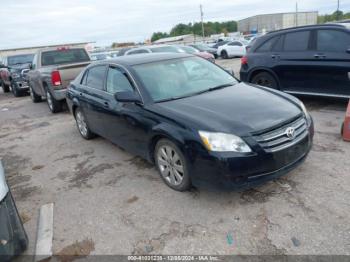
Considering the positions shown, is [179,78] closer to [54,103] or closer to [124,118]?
[124,118]

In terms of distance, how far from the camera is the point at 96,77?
5180mm

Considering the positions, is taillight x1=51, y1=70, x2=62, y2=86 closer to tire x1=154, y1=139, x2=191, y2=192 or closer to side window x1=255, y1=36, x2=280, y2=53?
side window x1=255, y1=36, x2=280, y2=53

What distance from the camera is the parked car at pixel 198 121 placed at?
10.0 ft

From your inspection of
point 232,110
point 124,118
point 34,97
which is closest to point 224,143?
point 232,110

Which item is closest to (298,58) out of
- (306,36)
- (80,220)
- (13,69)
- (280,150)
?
(306,36)

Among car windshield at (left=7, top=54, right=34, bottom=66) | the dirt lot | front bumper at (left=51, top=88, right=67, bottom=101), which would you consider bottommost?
the dirt lot

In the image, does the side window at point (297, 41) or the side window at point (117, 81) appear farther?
the side window at point (297, 41)

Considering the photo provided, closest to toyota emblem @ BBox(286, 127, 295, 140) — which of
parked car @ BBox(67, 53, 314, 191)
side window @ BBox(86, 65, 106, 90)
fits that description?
parked car @ BBox(67, 53, 314, 191)

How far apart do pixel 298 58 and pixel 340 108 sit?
1.37 metres

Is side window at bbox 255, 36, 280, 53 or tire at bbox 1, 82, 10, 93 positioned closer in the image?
side window at bbox 255, 36, 280, 53

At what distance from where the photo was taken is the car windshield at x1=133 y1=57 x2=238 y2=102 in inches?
156

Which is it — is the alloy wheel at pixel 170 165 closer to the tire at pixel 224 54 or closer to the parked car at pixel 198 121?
the parked car at pixel 198 121

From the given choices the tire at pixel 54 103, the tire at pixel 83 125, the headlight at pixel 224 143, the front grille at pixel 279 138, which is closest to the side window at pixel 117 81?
the tire at pixel 83 125

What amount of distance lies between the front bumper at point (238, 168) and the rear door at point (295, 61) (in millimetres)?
3768
